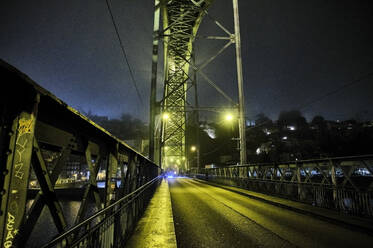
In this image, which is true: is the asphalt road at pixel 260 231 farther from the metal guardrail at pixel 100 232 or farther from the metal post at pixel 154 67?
the metal post at pixel 154 67

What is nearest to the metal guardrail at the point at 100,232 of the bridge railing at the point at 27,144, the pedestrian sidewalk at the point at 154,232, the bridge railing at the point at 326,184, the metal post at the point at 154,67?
the bridge railing at the point at 27,144

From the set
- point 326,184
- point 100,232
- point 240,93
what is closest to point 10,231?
point 100,232

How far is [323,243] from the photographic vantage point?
3990 millimetres

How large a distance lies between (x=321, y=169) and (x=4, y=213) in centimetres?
847

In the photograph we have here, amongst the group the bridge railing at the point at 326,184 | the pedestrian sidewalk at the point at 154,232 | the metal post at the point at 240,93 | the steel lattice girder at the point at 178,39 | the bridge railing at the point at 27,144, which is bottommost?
the pedestrian sidewalk at the point at 154,232

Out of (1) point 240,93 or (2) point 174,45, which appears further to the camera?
(2) point 174,45

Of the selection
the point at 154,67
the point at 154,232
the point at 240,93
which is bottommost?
the point at 154,232

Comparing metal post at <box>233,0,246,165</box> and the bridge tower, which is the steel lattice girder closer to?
the bridge tower

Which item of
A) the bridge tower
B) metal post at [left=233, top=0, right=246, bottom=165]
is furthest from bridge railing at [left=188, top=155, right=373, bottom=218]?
the bridge tower

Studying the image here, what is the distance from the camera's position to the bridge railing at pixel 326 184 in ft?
18.4

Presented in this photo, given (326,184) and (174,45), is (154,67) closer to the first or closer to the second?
(174,45)

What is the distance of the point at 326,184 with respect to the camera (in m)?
6.84

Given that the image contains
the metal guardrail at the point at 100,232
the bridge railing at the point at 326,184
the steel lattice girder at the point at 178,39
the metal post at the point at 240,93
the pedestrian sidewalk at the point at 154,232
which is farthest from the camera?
the steel lattice girder at the point at 178,39

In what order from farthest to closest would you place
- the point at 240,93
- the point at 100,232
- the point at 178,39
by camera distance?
1. the point at 178,39
2. the point at 240,93
3. the point at 100,232
